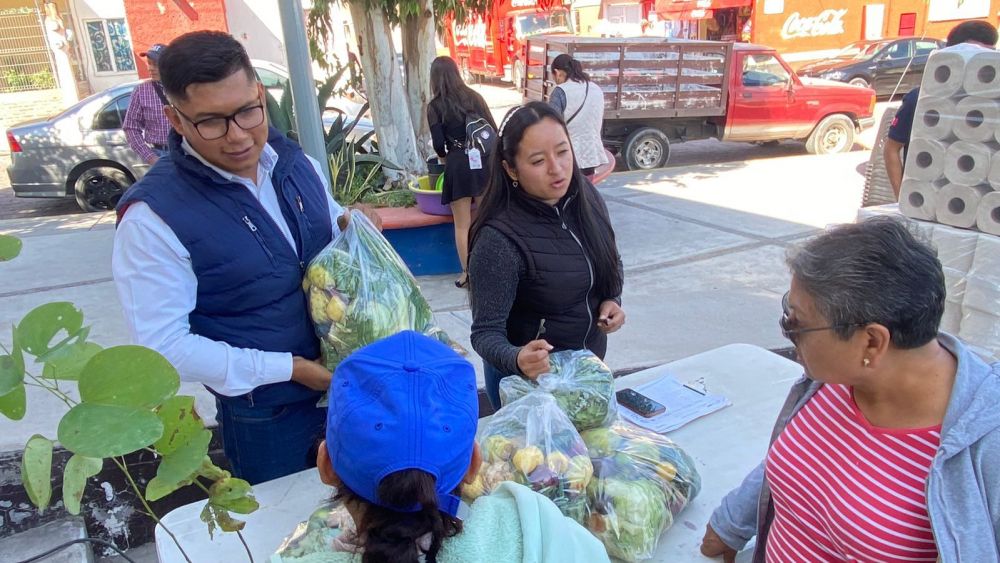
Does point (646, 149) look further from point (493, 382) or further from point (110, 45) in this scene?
point (110, 45)

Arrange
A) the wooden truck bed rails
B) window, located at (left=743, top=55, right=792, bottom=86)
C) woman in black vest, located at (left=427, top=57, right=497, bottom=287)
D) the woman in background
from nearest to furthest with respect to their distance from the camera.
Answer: woman in black vest, located at (left=427, top=57, right=497, bottom=287)
the woman in background
the wooden truck bed rails
window, located at (left=743, top=55, right=792, bottom=86)

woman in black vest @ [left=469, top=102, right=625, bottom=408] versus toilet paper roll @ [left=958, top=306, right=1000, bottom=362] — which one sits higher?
woman in black vest @ [left=469, top=102, right=625, bottom=408]

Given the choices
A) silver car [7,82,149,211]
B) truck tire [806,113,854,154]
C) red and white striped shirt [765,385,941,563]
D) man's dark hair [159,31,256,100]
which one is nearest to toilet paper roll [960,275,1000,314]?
red and white striped shirt [765,385,941,563]

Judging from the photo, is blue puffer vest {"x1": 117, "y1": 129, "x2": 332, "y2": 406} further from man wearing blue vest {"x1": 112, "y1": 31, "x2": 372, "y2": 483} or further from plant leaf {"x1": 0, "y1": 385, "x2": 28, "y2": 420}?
plant leaf {"x1": 0, "y1": 385, "x2": 28, "y2": 420}

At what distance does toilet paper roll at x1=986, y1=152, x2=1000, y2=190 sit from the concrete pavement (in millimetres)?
973

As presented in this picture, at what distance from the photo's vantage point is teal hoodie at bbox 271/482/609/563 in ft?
3.09

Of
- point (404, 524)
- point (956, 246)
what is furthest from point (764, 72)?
point (404, 524)

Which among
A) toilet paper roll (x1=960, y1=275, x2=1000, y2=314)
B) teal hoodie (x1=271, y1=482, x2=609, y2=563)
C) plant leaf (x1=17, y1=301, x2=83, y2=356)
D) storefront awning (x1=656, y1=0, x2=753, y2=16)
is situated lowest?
toilet paper roll (x1=960, y1=275, x2=1000, y2=314)

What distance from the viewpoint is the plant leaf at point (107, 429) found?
2.21 ft

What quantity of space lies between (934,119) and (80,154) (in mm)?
8315

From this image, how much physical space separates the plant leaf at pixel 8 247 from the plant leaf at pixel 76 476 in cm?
26

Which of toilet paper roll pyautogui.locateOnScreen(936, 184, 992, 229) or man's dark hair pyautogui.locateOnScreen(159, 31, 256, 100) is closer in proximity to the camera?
man's dark hair pyautogui.locateOnScreen(159, 31, 256, 100)

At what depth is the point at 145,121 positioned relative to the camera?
4.95 meters

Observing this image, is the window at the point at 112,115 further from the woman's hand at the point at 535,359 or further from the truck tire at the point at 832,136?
the truck tire at the point at 832,136
